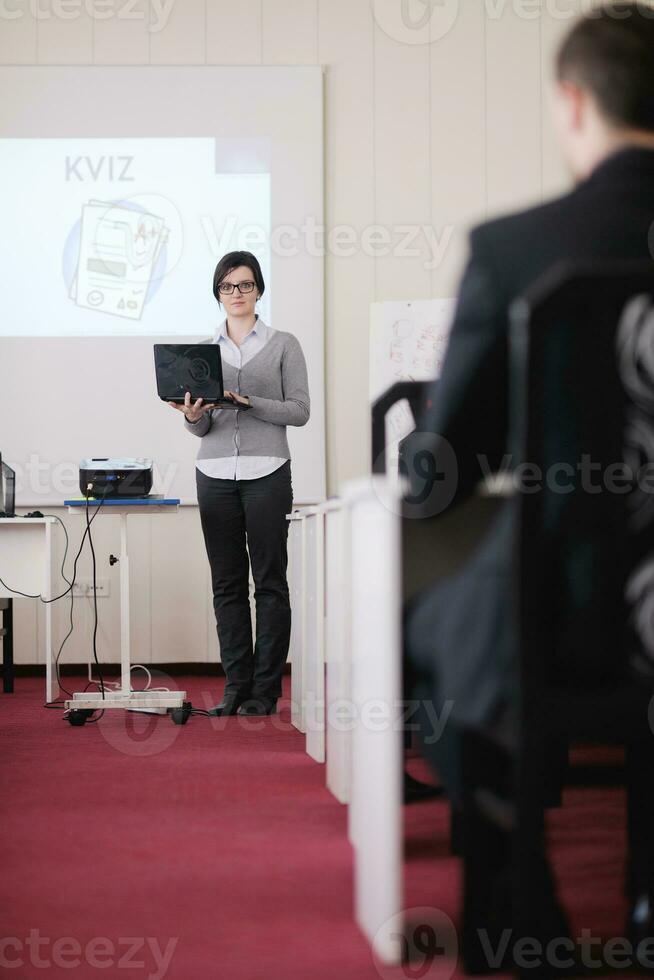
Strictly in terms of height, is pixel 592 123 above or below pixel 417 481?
above

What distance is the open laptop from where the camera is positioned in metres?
3.29

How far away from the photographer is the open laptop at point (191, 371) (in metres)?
3.29

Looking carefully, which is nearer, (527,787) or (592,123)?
(527,787)

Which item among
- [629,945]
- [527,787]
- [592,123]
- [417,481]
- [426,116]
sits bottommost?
[629,945]

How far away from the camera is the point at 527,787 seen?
39.0 inches

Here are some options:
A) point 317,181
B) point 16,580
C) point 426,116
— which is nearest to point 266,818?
point 16,580

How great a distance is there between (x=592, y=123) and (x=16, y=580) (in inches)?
132

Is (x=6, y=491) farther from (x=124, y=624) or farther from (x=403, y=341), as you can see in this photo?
(x=403, y=341)

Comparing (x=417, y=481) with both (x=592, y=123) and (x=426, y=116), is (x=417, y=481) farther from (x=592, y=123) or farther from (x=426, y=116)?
(x=426, y=116)

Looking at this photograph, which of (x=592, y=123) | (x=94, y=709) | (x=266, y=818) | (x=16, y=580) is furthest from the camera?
(x=16, y=580)

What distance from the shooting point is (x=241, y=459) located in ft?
11.3

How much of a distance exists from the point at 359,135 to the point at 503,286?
13.4 ft

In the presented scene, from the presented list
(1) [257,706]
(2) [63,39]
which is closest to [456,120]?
(2) [63,39]

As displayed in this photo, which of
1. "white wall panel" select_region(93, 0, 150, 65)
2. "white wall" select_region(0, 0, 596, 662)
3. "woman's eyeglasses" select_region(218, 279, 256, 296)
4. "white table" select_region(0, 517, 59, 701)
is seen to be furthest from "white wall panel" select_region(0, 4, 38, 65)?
"white table" select_region(0, 517, 59, 701)
